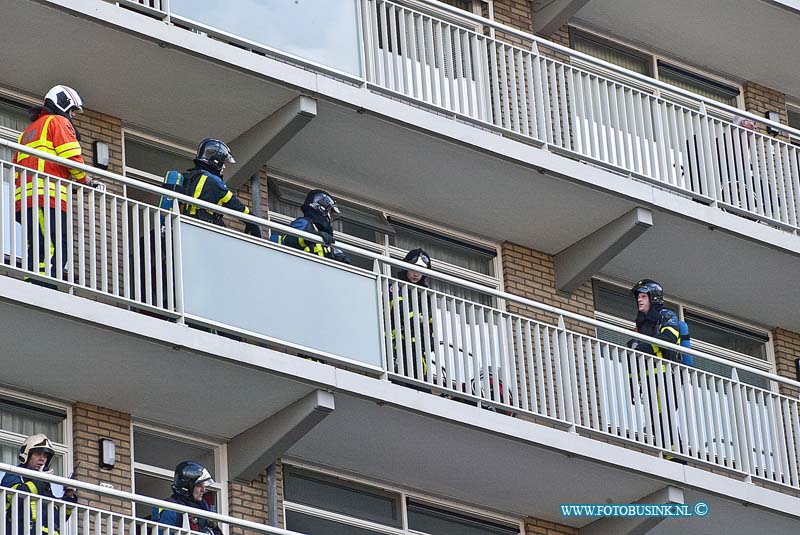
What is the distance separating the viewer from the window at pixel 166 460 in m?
20.0

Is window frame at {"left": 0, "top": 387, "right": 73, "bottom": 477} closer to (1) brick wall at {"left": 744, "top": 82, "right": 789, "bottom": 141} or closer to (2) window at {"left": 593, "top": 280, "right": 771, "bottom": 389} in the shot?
(2) window at {"left": 593, "top": 280, "right": 771, "bottom": 389}

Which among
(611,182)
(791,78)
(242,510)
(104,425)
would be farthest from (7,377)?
(791,78)

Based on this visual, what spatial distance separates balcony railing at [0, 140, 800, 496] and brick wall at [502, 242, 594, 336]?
0.31 metres

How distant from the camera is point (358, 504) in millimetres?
Answer: 21156

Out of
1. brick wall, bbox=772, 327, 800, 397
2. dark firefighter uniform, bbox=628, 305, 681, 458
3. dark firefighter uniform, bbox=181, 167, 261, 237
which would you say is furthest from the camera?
brick wall, bbox=772, 327, 800, 397

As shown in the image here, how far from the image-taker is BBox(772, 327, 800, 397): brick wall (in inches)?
985

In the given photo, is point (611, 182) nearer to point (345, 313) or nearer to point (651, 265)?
point (651, 265)

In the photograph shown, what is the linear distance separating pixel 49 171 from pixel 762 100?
393 inches

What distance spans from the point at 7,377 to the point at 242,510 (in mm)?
2309

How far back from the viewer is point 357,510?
21109 mm

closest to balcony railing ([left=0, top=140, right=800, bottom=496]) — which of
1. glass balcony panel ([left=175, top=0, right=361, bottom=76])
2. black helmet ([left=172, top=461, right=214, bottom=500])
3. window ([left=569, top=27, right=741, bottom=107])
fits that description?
black helmet ([left=172, top=461, right=214, bottom=500])

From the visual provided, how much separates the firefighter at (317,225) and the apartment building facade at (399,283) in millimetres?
259

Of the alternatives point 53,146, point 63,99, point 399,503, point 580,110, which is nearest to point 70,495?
point 53,146

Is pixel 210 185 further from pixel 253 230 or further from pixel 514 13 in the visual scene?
pixel 514 13
